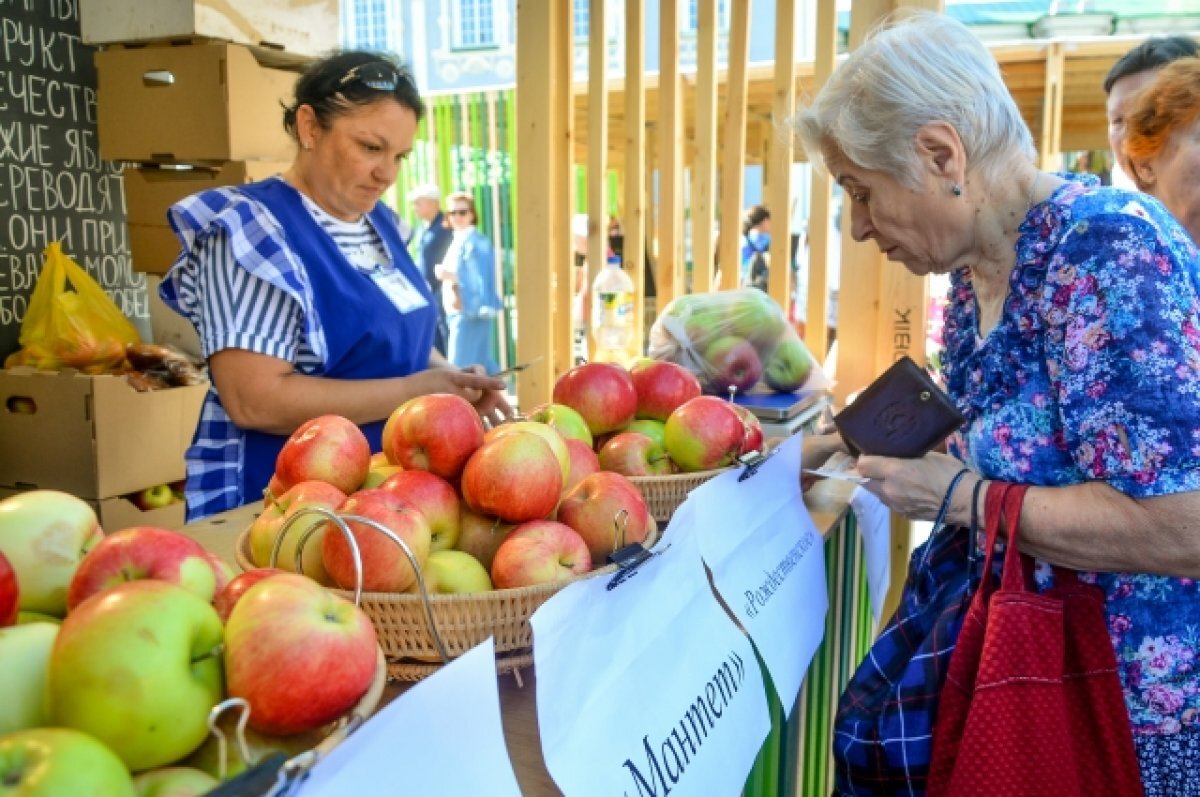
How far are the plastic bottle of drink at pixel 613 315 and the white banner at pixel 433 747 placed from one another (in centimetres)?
254

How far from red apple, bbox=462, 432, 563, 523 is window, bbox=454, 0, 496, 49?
45.3 feet

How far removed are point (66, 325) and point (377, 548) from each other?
9.10ft

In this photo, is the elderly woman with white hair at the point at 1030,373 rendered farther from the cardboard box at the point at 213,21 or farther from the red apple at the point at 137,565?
the cardboard box at the point at 213,21

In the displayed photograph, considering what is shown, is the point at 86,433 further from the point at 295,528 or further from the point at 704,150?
the point at 295,528

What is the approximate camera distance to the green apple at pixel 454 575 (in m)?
1.18

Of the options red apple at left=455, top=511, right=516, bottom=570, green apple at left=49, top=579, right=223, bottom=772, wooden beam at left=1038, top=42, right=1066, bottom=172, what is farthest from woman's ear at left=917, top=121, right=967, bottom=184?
wooden beam at left=1038, top=42, right=1066, bottom=172

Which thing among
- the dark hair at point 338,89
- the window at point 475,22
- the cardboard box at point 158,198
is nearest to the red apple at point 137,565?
the dark hair at point 338,89

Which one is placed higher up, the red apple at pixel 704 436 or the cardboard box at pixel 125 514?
the red apple at pixel 704 436

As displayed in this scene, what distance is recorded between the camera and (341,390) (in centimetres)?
203

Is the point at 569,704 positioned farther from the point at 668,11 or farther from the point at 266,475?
the point at 668,11

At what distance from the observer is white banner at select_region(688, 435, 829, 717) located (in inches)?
55.7

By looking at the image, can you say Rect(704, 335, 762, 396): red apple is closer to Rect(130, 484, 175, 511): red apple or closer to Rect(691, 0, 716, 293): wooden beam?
Rect(691, 0, 716, 293): wooden beam

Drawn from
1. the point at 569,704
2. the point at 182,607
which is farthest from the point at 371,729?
the point at 569,704

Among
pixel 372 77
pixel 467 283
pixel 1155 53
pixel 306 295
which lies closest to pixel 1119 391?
pixel 306 295
